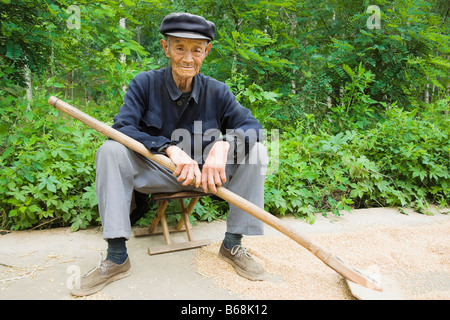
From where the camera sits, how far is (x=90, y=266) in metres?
2.16

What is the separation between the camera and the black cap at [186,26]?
2.07m

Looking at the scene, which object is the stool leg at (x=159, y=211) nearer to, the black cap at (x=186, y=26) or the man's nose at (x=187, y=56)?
the man's nose at (x=187, y=56)

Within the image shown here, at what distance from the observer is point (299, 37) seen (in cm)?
504

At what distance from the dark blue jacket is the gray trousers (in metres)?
0.19

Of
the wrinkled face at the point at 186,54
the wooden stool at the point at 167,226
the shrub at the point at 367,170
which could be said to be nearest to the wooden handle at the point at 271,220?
the wooden stool at the point at 167,226

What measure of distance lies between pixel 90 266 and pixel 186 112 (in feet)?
3.87

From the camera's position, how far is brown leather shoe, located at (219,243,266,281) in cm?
207

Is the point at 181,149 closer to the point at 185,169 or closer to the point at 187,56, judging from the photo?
the point at 185,169

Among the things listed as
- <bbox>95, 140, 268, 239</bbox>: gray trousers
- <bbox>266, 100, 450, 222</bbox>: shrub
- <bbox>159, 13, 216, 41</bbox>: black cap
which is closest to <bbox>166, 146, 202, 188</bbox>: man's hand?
<bbox>95, 140, 268, 239</bbox>: gray trousers

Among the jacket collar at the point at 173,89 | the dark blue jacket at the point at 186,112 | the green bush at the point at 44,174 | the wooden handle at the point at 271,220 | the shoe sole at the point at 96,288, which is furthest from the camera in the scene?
the green bush at the point at 44,174

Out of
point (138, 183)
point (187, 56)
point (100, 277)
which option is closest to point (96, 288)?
point (100, 277)

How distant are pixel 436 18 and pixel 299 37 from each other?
192 cm

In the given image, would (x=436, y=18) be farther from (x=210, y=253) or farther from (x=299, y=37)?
(x=210, y=253)

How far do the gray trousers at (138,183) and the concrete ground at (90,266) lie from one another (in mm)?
313
